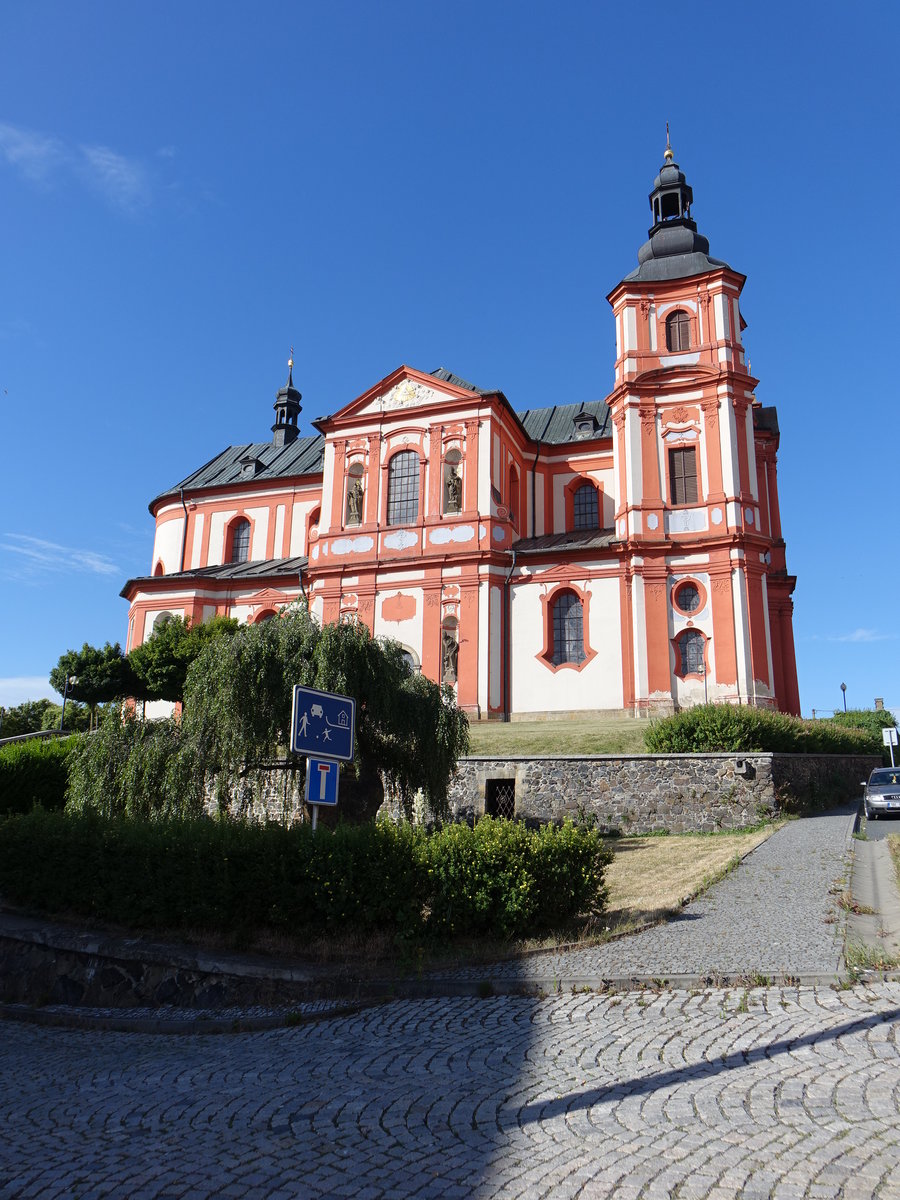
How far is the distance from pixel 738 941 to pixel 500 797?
1165cm

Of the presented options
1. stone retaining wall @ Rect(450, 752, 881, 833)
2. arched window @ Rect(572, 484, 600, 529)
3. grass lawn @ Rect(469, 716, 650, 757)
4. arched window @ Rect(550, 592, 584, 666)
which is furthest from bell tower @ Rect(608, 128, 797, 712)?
stone retaining wall @ Rect(450, 752, 881, 833)

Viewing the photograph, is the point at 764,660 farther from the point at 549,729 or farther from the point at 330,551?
the point at 330,551

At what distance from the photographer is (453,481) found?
33719mm

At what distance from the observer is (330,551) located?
34.3 m

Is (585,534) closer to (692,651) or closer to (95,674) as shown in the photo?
(692,651)

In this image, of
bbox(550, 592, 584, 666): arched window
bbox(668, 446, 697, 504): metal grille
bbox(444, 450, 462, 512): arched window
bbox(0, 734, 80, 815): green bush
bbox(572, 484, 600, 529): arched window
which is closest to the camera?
bbox(0, 734, 80, 815): green bush

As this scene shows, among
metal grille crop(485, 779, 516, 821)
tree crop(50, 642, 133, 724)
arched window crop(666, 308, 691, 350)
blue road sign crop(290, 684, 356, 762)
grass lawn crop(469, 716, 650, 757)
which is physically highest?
arched window crop(666, 308, 691, 350)

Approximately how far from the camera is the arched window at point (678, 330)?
108ft

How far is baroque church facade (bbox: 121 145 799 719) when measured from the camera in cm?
3005

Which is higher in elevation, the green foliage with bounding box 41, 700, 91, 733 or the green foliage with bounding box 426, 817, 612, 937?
the green foliage with bounding box 41, 700, 91, 733

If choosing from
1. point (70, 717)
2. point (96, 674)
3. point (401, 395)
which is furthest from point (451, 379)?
point (70, 717)

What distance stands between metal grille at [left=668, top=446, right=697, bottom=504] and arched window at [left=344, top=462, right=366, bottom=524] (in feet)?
38.4

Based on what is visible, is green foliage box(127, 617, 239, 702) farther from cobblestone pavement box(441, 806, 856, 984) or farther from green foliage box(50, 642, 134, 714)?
cobblestone pavement box(441, 806, 856, 984)

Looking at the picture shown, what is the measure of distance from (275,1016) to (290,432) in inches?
1711
